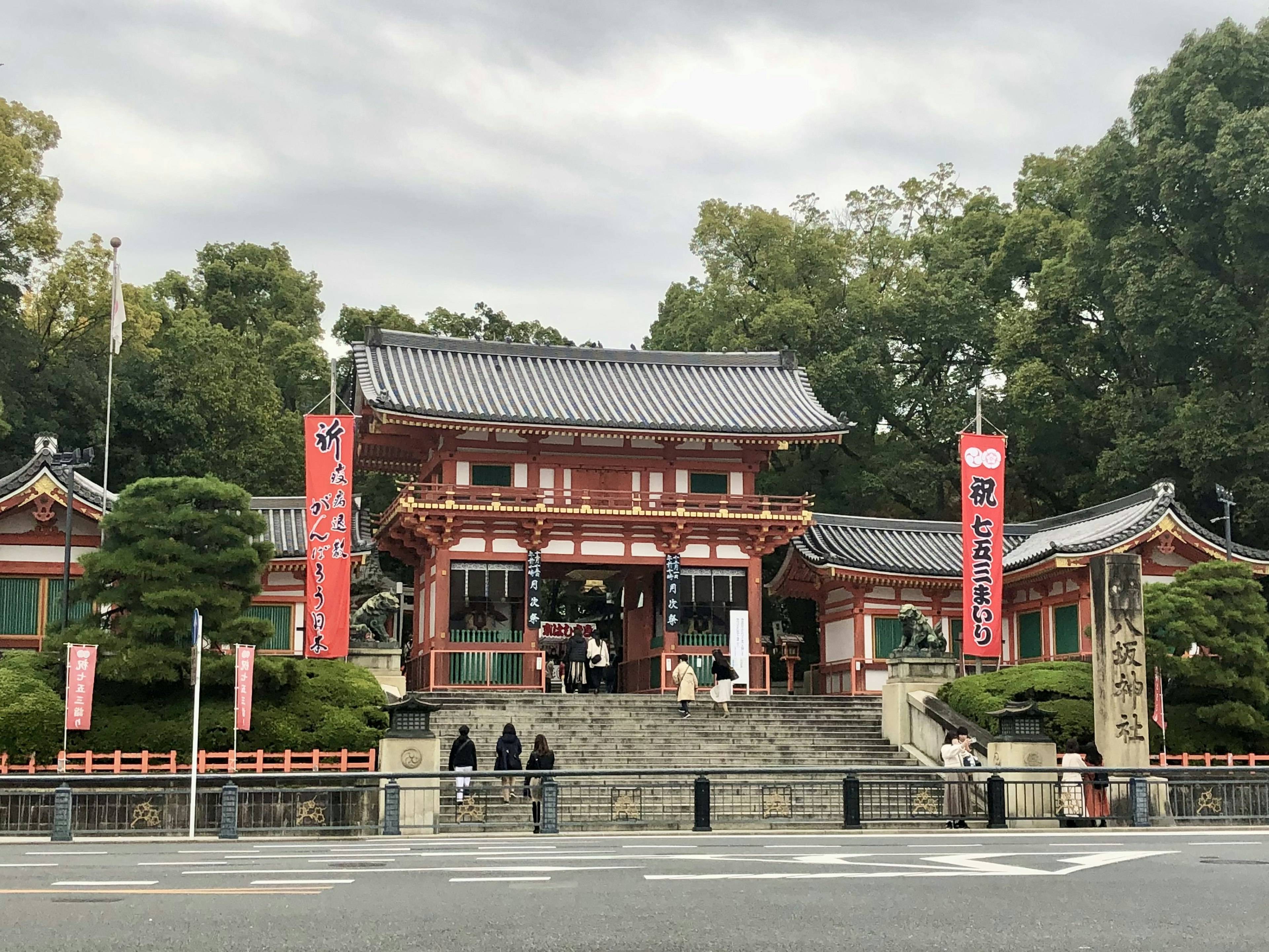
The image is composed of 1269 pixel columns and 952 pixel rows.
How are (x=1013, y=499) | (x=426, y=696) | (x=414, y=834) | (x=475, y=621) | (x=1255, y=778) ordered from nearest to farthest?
(x=414, y=834) → (x=1255, y=778) → (x=426, y=696) → (x=475, y=621) → (x=1013, y=499)

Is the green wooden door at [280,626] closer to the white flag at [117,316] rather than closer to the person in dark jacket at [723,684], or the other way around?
the white flag at [117,316]

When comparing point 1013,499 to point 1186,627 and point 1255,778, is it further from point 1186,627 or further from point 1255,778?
point 1255,778

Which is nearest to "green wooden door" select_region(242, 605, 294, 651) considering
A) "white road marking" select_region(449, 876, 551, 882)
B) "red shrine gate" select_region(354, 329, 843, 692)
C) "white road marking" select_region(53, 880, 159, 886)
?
"red shrine gate" select_region(354, 329, 843, 692)

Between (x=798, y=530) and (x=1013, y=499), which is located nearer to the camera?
(x=798, y=530)

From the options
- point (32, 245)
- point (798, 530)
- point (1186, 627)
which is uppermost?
point (32, 245)

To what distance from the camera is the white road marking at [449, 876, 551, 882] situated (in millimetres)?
12375

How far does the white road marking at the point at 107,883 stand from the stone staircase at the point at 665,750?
8648 millimetres

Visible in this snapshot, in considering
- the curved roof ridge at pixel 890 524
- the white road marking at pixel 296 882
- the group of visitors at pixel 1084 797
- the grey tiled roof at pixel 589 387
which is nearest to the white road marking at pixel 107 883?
the white road marking at pixel 296 882

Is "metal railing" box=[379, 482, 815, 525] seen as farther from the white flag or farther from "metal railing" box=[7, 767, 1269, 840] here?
"metal railing" box=[7, 767, 1269, 840]

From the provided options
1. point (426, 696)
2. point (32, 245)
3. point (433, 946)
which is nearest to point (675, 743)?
point (426, 696)

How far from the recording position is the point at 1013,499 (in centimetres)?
5209

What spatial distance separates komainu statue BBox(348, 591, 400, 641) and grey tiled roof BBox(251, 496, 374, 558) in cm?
580

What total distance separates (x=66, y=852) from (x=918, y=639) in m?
19.3

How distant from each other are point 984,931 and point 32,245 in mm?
45289
